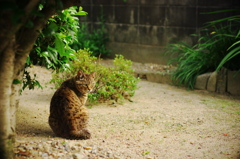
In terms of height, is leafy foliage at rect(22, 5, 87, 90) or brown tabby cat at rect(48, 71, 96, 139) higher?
leafy foliage at rect(22, 5, 87, 90)

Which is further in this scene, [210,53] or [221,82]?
[210,53]

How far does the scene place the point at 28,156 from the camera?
3.09 meters

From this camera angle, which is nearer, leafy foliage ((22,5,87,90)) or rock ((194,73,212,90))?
leafy foliage ((22,5,87,90))

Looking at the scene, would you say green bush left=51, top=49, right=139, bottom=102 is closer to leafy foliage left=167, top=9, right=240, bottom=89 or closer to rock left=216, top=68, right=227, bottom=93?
leafy foliage left=167, top=9, right=240, bottom=89

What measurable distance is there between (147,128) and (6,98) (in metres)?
2.30

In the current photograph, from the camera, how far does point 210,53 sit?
274 inches

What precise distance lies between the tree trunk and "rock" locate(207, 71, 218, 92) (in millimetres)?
4737

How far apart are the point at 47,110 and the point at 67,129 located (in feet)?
5.27

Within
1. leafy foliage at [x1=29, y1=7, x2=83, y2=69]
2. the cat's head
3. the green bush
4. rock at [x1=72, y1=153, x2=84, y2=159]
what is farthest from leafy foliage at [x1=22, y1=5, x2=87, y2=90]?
the green bush

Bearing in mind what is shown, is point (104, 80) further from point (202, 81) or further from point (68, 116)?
point (202, 81)

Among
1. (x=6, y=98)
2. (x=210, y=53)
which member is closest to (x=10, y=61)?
(x=6, y=98)

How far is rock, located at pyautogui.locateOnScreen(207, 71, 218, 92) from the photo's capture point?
6.62 m

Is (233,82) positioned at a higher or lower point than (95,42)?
lower

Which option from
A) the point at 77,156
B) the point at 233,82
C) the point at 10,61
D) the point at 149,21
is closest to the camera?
the point at 10,61
